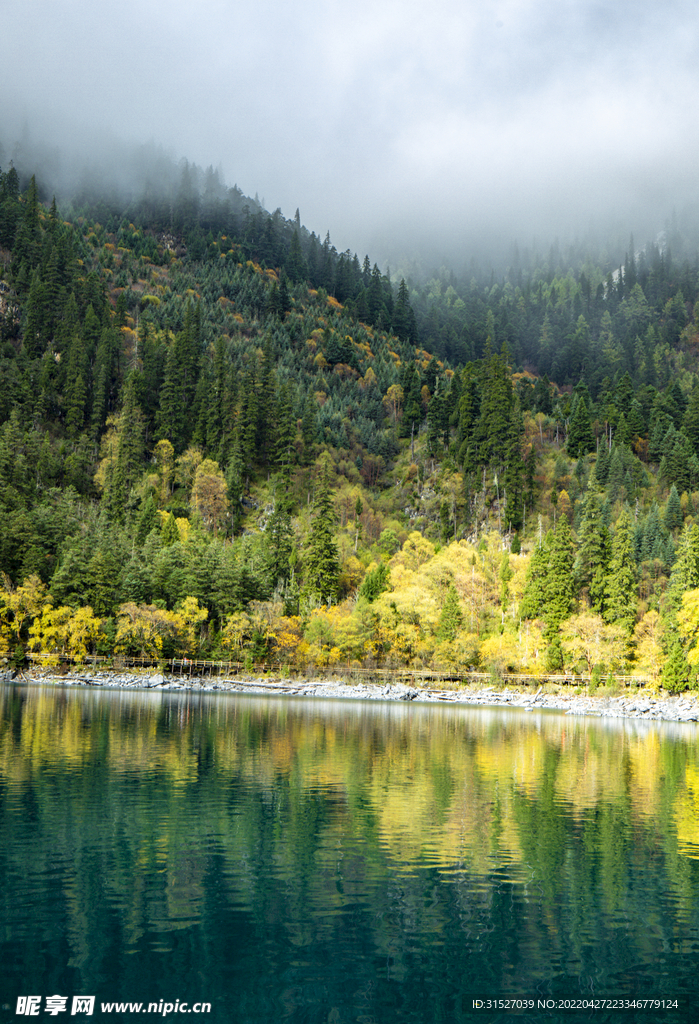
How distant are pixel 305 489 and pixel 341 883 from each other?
119 m

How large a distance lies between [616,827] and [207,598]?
7464cm

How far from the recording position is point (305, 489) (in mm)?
137125

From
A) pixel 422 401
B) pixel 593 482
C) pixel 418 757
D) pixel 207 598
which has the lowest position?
pixel 418 757

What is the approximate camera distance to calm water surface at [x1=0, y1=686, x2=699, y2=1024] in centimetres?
1385

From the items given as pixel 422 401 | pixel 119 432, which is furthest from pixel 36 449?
pixel 422 401

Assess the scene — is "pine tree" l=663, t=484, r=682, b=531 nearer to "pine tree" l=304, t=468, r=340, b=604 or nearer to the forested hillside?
the forested hillside

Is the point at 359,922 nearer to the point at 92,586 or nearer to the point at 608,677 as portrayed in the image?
the point at 608,677

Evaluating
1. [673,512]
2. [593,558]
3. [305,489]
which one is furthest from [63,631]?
[673,512]

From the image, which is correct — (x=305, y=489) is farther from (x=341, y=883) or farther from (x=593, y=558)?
(x=341, y=883)

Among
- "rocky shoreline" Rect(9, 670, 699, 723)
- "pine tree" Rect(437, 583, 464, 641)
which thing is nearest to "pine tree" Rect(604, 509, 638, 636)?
"rocky shoreline" Rect(9, 670, 699, 723)

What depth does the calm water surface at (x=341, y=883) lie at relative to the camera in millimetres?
13852

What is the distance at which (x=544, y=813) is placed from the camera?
27047 mm

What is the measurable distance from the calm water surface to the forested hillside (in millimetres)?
49369

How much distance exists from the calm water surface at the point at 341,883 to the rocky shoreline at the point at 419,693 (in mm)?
39113
